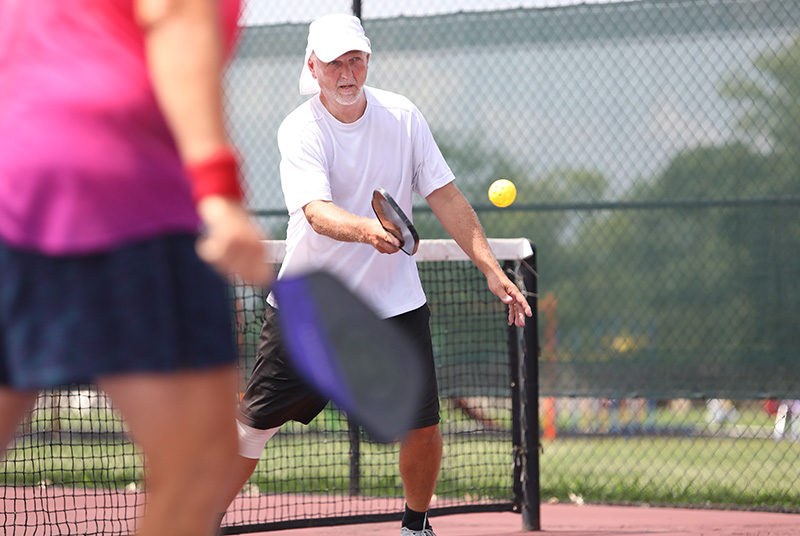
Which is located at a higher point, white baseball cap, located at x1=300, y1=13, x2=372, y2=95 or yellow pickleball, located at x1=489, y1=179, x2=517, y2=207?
white baseball cap, located at x1=300, y1=13, x2=372, y2=95

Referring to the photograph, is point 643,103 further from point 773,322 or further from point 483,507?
point 483,507

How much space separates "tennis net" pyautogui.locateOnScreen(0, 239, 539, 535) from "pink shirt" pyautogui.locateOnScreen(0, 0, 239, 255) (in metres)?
2.60

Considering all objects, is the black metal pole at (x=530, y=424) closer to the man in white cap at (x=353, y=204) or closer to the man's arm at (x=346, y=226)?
the man in white cap at (x=353, y=204)

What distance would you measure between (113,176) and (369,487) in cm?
407

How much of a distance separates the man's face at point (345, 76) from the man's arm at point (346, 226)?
1.38 ft

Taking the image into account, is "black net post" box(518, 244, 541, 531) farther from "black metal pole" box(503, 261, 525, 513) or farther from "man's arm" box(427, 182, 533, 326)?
"man's arm" box(427, 182, 533, 326)

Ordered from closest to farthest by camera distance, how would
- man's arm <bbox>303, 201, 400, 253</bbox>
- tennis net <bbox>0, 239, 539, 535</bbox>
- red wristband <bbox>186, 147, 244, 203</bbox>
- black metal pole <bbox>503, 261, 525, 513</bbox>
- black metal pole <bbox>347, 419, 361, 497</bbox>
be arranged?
1. red wristband <bbox>186, 147, 244, 203</bbox>
2. man's arm <bbox>303, 201, 400, 253</bbox>
3. tennis net <bbox>0, 239, 539, 535</bbox>
4. black metal pole <bbox>503, 261, 525, 513</bbox>
5. black metal pole <bbox>347, 419, 361, 497</bbox>

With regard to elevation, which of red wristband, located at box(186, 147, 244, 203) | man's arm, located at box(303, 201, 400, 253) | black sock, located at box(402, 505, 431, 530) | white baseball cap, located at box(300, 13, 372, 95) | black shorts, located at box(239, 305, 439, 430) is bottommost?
black sock, located at box(402, 505, 431, 530)

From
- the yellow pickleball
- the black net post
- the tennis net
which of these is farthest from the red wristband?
the yellow pickleball

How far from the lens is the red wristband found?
4.70ft

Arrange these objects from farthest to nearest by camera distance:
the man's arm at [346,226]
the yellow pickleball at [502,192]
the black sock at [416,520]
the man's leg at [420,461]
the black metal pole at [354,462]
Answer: the black metal pole at [354,462], the yellow pickleball at [502,192], the black sock at [416,520], the man's leg at [420,461], the man's arm at [346,226]

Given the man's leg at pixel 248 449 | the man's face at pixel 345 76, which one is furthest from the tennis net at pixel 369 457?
the man's face at pixel 345 76

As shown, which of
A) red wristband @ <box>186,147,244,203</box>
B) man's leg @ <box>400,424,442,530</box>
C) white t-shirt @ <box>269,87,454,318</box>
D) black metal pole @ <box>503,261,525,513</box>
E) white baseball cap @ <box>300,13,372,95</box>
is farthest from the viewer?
black metal pole @ <box>503,261,525,513</box>

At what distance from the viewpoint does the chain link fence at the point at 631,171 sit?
18.6 feet
